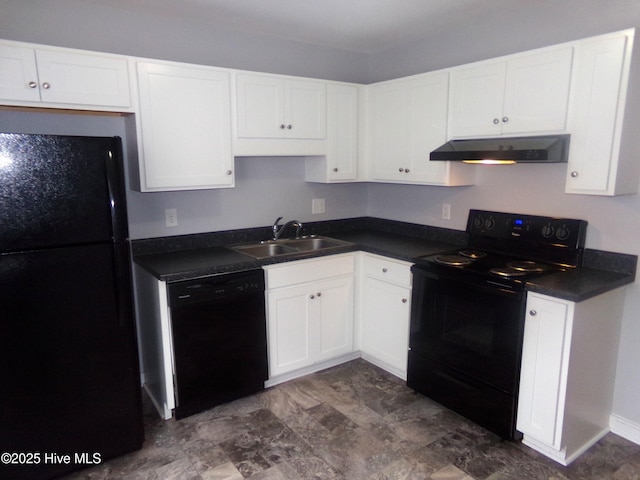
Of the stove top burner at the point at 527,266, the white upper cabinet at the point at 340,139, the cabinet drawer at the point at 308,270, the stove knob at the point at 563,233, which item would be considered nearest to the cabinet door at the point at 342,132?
the white upper cabinet at the point at 340,139

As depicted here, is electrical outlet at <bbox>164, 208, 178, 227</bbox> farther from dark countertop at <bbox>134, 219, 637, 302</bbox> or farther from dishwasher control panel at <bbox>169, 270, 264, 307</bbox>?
dishwasher control panel at <bbox>169, 270, 264, 307</bbox>

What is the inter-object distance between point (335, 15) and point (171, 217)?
165 centimetres

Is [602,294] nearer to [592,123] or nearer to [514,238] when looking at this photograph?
[514,238]

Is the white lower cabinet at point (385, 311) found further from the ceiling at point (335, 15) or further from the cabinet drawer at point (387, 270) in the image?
the ceiling at point (335, 15)

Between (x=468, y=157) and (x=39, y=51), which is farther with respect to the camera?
(x=468, y=157)

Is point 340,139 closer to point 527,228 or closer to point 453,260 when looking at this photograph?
point 453,260

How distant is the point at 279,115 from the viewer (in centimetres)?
290

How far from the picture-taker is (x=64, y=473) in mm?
2076

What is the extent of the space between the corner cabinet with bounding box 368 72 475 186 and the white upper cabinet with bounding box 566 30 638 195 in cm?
78

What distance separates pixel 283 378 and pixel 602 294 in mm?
1959

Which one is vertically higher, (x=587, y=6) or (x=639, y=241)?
(x=587, y=6)

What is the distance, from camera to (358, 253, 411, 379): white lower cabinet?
2.84m

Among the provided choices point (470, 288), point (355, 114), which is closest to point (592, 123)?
point (470, 288)

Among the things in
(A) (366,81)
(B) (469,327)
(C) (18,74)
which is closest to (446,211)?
(B) (469,327)
